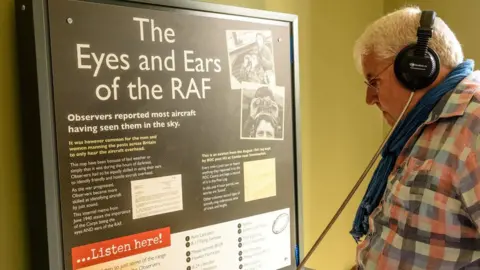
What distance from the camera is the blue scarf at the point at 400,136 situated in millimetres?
956

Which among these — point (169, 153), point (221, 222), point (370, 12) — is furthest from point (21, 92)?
point (370, 12)

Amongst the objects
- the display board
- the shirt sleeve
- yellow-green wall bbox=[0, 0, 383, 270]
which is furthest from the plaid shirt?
yellow-green wall bbox=[0, 0, 383, 270]

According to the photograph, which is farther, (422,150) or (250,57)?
(250,57)

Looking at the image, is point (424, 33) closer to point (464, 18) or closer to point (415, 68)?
point (415, 68)

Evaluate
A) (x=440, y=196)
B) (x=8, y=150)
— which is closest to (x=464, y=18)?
(x=440, y=196)

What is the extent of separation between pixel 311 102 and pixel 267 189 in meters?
0.43

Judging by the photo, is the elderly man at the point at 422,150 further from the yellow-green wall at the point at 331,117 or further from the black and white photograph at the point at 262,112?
the yellow-green wall at the point at 331,117

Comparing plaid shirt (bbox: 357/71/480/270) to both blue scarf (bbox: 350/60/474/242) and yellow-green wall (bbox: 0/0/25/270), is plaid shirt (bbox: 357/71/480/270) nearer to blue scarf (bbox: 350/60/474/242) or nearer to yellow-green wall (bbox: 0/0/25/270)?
blue scarf (bbox: 350/60/474/242)

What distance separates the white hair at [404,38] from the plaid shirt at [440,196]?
0.22 ft

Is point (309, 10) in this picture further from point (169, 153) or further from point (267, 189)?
point (169, 153)

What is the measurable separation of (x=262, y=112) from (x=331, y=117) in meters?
0.48

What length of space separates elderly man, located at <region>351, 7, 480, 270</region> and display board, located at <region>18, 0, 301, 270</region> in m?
0.33

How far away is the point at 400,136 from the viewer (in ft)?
3.32

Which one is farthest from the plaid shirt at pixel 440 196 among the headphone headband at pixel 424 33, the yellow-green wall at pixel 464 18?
the yellow-green wall at pixel 464 18
